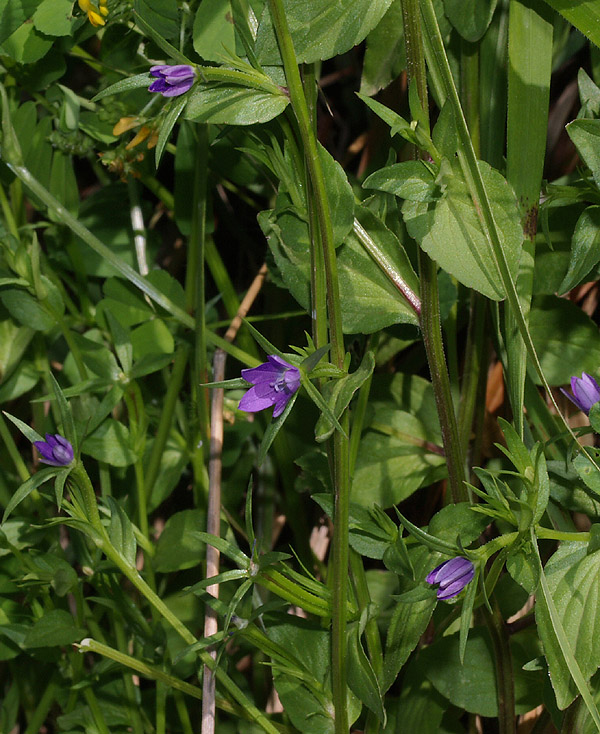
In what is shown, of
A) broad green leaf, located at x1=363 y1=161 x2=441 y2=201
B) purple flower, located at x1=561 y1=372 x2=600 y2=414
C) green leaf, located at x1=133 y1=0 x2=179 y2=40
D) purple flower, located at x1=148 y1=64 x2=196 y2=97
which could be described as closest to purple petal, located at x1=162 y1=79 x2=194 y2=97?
purple flower, located at x1=148 y1=64 x2=196 y2=97

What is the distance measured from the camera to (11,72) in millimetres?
988

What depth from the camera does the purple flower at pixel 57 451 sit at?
0.68 meters

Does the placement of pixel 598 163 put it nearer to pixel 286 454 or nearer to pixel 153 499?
pixel 286 454

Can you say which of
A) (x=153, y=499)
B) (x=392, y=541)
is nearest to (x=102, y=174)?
(x=153, y=499)

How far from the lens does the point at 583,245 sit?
2.44 feet

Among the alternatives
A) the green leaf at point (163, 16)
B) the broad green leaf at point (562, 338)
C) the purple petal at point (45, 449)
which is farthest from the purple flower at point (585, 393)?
the green leaf at point (163, 16)

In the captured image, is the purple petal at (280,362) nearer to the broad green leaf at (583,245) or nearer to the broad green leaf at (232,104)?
the broad green leaf at (232,104)

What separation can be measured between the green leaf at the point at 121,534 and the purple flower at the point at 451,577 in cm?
30

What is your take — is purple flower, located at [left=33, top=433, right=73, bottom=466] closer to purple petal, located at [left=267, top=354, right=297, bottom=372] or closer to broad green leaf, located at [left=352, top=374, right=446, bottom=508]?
purple petal, located at [left=267, top=354, right=297, bottom=372]

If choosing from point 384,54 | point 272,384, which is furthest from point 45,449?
point 384,54

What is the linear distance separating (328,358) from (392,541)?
18cm

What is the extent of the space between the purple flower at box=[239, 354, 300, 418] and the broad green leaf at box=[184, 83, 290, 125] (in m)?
0.20

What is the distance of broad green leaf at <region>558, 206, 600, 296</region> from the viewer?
0.74 metres

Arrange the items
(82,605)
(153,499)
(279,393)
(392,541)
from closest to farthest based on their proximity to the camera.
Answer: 1. (279,393)
2. (392,541)
3. (82,605)
4. (153,499)
